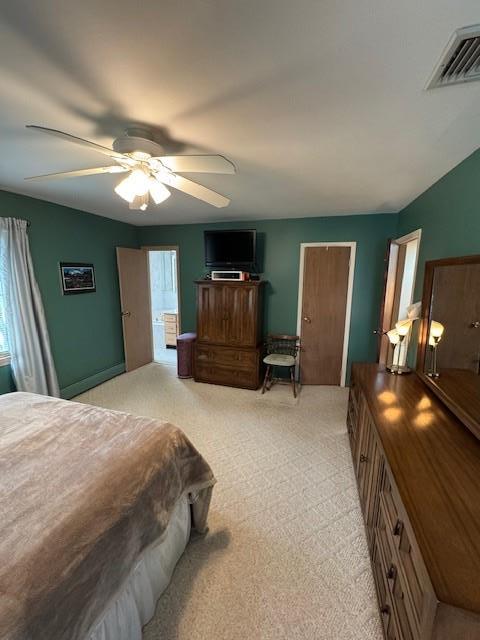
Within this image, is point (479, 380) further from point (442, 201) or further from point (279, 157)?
point (279, 157)

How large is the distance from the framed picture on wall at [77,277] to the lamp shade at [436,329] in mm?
3899

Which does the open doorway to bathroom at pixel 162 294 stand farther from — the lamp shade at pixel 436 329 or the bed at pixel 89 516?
the lamp shade at pixel 436 329

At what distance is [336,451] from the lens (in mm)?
2422

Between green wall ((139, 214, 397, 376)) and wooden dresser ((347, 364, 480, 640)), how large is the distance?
6.52 feet

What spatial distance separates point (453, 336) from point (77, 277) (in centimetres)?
400

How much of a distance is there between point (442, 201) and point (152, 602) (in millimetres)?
3135

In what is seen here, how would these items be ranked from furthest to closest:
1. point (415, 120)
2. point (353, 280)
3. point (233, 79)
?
point (353, 280), point (415, 120), point (233, 79)

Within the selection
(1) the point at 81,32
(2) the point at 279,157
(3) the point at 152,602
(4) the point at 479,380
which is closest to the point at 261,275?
(2) the point at 279,157

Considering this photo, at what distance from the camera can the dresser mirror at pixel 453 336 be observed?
56.0 inches

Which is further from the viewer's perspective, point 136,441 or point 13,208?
point 13,208

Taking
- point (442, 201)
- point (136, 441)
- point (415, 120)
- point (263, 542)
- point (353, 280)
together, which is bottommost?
point (263, 542)

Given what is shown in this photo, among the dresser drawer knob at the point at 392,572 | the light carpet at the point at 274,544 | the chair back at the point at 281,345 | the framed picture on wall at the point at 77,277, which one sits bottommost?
the light carpet at the point at 274,544

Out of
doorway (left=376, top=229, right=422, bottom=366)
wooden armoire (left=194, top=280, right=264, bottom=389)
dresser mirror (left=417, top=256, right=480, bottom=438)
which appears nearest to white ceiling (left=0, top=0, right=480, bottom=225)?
dresser mirror (left=417, top=256, right=480, bottom=438)

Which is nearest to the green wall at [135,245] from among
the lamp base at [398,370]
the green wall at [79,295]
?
the green wall at [79,295]
